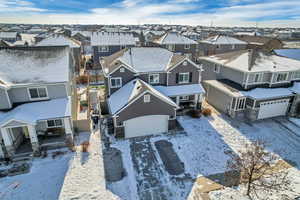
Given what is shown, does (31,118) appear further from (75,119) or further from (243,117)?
(243,117)

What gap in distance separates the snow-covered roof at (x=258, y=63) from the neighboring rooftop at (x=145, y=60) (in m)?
7.43

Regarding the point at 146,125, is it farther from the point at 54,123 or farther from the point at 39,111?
the point at 39,111

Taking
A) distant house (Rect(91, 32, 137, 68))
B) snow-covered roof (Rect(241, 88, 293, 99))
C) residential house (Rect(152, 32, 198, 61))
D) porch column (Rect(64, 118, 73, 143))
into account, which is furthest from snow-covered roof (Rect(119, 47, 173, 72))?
residential house (Rect(152, 32, 198, 61))

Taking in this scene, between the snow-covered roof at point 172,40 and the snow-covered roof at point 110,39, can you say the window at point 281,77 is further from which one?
the snow-covered roof at point 110,39

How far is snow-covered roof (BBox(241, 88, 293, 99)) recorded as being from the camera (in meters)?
20.4

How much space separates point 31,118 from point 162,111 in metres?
10.9

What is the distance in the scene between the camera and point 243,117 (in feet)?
70.6

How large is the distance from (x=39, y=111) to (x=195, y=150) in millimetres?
13368

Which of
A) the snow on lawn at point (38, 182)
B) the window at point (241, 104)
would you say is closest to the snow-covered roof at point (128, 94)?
the snow on lawn at point (38, 182)

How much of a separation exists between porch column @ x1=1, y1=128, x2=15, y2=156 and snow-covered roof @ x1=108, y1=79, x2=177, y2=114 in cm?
806

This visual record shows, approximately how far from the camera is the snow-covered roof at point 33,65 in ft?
51.0

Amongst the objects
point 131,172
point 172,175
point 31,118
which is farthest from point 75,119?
point 172,175

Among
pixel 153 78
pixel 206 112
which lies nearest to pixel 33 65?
pixel 153 78

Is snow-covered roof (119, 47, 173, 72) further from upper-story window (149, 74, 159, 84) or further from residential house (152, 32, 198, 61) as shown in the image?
residential house (152, 32, 198, 61)
